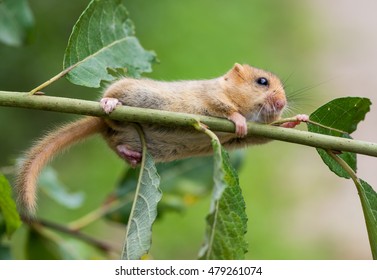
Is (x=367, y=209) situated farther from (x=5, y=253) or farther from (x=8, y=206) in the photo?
(x=5, y=253)

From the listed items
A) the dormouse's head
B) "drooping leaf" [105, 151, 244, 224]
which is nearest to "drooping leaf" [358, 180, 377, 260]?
the dormouse's head

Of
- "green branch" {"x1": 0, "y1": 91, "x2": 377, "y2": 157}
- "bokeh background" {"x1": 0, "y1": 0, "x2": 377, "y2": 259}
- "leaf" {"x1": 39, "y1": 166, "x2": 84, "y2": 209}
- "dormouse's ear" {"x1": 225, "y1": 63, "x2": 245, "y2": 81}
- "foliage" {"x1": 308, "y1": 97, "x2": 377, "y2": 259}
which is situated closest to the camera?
"green branch" {"x1": 0, "y1": 91, "x2": 377, "y2": 157}

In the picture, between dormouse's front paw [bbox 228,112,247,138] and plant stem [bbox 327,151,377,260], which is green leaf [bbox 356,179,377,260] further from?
dormouse's front paw [bbox 228,112,247,138]

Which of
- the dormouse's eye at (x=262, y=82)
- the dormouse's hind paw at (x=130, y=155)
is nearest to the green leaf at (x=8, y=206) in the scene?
the dormouse's hind paw at (x=130, y=155)

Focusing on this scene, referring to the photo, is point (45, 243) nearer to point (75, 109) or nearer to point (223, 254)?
point (75, 109)

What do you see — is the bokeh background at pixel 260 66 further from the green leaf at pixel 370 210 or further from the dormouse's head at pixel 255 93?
the green leaf at pixel 370 210
